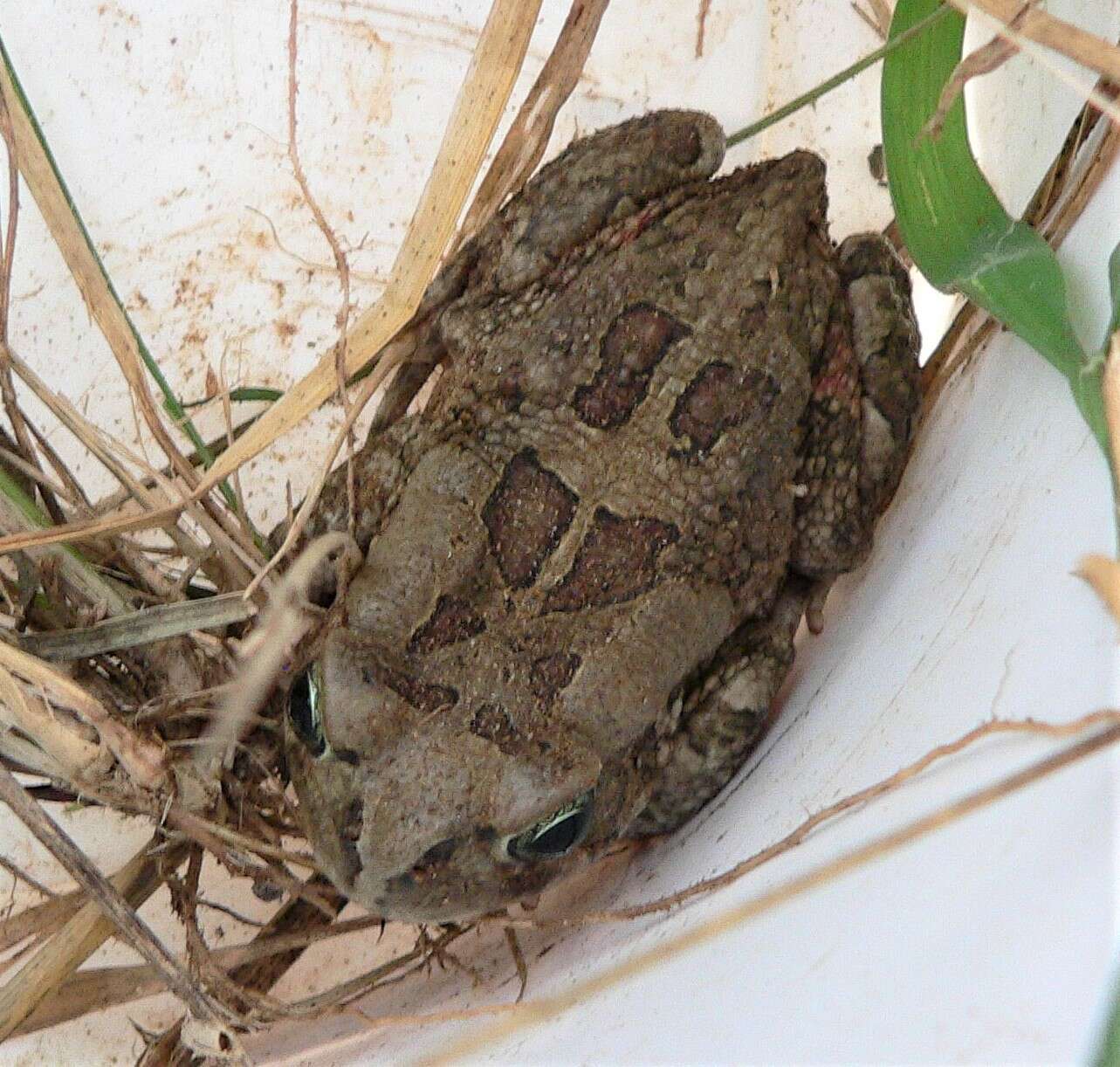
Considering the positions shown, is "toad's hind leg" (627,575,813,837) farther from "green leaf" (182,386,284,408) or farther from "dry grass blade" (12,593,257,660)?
"green leaf" (182,386,284,408)

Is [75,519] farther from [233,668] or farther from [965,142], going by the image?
[965,142]

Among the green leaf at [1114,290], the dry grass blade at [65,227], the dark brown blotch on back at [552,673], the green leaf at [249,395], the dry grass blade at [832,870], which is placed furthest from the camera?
the green leaf at [249,395]

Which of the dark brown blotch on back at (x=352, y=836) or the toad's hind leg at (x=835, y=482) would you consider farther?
the toad's hind leg at (x=835, y=482)

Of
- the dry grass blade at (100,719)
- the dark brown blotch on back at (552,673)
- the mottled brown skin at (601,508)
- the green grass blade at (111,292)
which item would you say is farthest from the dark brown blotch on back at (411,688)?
the green grass blade at (111,292)

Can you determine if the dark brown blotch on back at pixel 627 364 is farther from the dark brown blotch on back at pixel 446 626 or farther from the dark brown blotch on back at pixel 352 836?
the dark brown blotch on back at pixel 352 836

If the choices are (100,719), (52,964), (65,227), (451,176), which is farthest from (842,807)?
(65,227)

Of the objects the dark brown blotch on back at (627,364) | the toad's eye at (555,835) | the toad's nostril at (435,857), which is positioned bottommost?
the toad's eye at (555,835)
